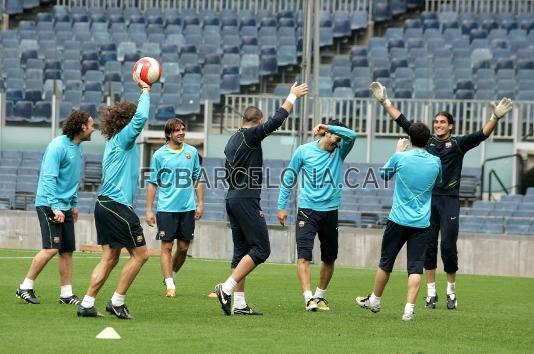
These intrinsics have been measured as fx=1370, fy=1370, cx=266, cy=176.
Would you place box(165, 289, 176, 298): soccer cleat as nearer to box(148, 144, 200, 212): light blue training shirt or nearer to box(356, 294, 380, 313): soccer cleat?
box(148, 144, 200, 212): light blue training shirt

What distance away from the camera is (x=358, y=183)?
28641mm

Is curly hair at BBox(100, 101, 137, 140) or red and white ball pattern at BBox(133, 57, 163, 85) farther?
red and white ball pattern at BBox(133, 57, 163, 85)

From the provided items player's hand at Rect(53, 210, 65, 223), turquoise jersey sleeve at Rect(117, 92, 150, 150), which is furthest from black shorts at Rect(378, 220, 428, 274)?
player's hand at Rect(53, 210, 65, 223)

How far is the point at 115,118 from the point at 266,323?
244 cm

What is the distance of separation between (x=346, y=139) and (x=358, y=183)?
45.5 ft

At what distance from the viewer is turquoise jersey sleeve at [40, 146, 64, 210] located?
14.1 meters

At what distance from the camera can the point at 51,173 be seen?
14156mm

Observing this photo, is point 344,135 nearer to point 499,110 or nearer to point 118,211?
point 499,110

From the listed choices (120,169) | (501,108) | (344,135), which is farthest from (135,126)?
(501,108)

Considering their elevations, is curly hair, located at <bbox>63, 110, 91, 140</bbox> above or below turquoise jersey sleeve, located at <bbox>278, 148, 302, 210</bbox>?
above

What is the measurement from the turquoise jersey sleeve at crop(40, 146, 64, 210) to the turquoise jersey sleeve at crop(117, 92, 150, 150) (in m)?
1.41

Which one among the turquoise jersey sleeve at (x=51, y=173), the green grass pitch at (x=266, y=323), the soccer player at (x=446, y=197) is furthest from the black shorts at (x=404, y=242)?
the turquoise jersey sleeve at (x=51, y=173)

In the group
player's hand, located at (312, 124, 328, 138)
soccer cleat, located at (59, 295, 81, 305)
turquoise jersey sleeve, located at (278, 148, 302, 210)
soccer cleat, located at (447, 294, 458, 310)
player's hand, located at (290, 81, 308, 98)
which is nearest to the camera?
player's hand, located at (290, 81, 308, 98)

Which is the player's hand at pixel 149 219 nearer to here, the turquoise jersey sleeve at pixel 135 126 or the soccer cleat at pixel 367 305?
the soccer cleat at pixel 367 305
